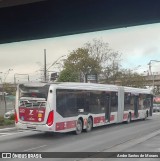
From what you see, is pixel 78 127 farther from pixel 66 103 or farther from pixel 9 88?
pixel 9 88

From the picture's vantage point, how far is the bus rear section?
2103 cm

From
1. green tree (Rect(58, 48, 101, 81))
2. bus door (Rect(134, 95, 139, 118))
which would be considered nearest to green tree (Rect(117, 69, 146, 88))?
green tree (Rect(58, 48, 101, 81))

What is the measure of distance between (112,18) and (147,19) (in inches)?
27.7

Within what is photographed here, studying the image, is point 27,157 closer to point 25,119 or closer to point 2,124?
point 25,119

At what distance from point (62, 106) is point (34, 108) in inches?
54.7

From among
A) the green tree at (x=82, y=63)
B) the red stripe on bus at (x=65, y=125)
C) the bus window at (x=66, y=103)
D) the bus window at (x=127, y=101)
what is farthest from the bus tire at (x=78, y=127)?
the green tree at (x=82, y=63)

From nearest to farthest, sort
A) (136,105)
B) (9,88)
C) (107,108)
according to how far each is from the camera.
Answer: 1. (107,108)
2. (136,105)
3. (9,88)

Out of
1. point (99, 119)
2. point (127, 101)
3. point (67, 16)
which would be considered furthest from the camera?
point (127, 101)

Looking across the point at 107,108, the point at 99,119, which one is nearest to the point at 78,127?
the point at 99,119

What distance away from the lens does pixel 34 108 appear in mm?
21578

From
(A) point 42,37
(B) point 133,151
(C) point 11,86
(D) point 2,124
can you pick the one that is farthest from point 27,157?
(C) point 11,86

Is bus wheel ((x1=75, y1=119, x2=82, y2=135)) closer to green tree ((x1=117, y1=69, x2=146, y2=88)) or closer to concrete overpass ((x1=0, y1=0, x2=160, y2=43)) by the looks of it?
concrete overpass ((x1=0, y1=0, x2=160, y2=43))

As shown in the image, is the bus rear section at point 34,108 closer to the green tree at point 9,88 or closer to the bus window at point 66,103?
the bus window at point 66,103

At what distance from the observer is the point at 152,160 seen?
1354cm
